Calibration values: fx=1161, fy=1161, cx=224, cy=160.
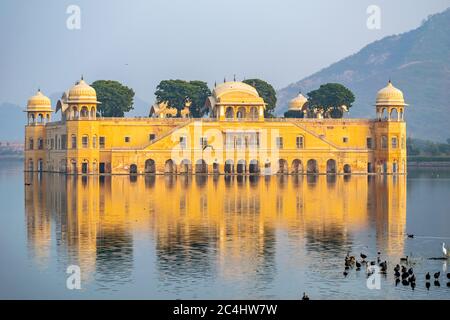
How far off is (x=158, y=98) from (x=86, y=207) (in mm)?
51866

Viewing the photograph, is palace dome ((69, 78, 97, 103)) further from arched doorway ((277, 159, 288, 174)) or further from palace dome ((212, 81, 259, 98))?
arched doorway ((277, 159, 288, 174))

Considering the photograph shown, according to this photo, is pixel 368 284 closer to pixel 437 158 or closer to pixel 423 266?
pixel 423 266

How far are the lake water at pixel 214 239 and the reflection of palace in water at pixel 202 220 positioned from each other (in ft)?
0.19

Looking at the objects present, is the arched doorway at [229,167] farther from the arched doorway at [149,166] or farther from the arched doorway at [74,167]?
the arched doorway at [74,167]

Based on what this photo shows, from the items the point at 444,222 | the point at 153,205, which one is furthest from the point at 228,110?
the point at 444,222

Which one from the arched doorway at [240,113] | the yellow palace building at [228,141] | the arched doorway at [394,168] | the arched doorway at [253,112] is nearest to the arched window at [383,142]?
the yellow palace building at [228,141]

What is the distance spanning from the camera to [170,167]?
9425 cm

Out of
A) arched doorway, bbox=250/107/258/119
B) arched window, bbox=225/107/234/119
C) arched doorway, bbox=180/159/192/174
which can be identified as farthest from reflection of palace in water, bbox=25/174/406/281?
arched window, bbox=225/107/234/119

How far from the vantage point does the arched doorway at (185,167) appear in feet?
307

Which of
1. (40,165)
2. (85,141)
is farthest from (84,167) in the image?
(40,165)

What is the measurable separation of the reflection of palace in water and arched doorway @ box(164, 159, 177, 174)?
12.2 meters

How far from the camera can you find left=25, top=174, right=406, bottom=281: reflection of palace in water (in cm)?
3931

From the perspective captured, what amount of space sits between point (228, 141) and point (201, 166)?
2992 millimetres

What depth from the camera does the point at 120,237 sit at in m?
44.8
